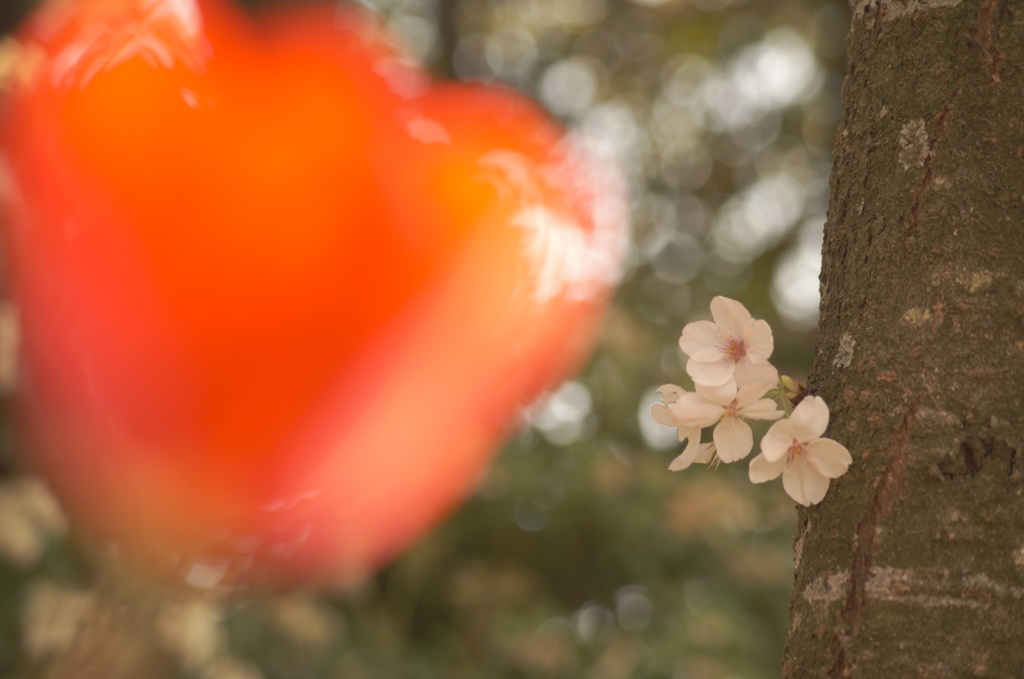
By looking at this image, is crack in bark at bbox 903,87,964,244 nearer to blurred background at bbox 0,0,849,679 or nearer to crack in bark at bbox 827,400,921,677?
crack in bark at bbox 827,400,921,677

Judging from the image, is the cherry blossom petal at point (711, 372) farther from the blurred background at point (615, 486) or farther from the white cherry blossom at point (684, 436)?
the blurred background at point (615, 486)

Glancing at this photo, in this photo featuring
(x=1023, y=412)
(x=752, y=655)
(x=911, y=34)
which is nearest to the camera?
(x=1023, y=412)

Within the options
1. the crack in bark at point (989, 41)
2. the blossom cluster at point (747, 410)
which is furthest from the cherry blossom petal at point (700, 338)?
the crack in bark at point (989, 41)

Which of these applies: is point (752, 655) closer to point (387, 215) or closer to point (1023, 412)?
point (387, 215)

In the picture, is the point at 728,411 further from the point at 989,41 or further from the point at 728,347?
the point at 989,41

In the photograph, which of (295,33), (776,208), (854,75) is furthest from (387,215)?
(776,208)

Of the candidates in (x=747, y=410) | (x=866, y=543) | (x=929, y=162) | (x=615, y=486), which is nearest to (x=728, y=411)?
(x=747, y=410)
